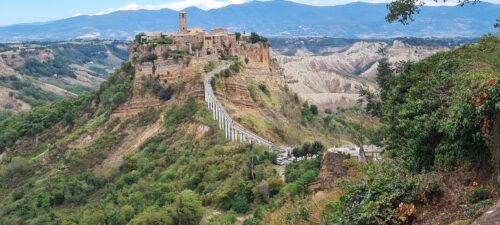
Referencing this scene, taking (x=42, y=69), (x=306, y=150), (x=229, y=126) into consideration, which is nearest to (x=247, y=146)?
(x=306, y=150)

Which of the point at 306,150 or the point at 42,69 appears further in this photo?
the point at 42,69

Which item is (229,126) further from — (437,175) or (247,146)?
(437,175)

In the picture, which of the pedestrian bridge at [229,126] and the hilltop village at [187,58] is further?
the hilltop village at [187,58]

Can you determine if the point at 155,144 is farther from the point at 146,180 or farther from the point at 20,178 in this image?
the point at 20,178

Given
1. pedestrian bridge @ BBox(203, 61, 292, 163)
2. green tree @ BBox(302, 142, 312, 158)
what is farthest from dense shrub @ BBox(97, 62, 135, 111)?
green tree @ BBox(302, 142, 312, 158)

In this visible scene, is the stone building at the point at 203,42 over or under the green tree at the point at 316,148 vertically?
over

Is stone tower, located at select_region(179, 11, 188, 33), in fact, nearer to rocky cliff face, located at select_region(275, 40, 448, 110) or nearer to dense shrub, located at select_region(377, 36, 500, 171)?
rocky cliff face, located at select_region(275, 40, 448, 110)

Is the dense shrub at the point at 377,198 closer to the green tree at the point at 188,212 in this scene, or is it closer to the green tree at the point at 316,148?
the green tree at the point at 188,212

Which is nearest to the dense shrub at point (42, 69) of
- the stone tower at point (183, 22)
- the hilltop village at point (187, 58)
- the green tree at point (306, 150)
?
the stone tower at point (183, 22)

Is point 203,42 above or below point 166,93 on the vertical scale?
above

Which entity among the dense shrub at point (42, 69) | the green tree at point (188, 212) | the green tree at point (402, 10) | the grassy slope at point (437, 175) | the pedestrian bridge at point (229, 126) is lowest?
the dense shrub at point (42, 69)

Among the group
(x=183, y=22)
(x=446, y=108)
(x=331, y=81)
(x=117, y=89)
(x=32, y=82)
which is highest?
(x=183, y=22)
